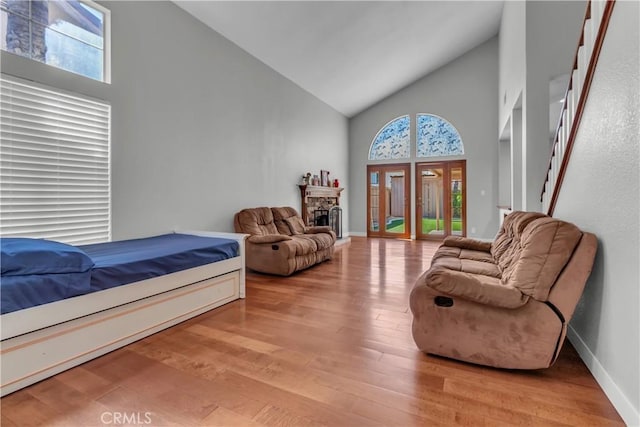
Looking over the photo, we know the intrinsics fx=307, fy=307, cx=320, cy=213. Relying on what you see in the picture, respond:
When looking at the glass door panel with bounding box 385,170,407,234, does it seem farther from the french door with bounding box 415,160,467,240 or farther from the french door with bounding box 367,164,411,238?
the french door with bounding box 415,160,467,240

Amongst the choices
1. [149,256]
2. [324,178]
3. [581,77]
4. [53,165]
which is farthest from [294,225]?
[581,77]

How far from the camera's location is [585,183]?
2.04 meters

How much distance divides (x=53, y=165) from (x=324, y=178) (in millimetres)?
5257

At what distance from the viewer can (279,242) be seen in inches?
161

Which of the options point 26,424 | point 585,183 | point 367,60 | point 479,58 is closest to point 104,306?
point 26,424

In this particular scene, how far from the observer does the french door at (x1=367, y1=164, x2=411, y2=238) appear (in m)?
8.03

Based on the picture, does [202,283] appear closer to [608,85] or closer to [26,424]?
[26,424]

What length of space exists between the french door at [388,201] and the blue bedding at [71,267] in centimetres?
622

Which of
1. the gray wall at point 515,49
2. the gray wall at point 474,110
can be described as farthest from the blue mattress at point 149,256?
the gray wall at point 474,110

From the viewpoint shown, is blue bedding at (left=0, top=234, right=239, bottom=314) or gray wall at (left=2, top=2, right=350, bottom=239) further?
gray wall at (left=2, top=2, right=350, bottom=239)

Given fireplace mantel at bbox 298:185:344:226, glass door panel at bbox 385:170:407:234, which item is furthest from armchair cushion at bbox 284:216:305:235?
glass door panel at bbox 385:170:407:234

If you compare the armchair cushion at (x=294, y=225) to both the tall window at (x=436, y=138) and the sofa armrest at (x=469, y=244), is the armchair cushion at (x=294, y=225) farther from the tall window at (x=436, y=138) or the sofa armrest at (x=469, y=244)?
the tall window at (x=436, y=138)

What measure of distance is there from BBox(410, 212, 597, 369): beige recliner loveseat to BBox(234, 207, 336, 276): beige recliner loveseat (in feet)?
7.61

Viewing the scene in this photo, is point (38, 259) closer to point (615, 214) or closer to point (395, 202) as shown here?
point (615, 214)
